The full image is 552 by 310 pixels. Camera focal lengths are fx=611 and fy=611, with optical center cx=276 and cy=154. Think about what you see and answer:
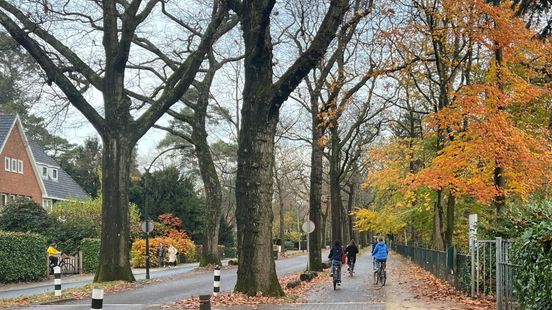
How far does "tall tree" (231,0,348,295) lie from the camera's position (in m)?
15.2

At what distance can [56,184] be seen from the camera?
5438 cm

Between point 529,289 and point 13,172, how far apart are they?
143ft

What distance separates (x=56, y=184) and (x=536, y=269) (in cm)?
5194

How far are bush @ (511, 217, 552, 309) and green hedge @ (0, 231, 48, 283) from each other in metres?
23.8

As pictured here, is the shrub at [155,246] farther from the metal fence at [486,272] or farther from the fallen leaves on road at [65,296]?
the metal fence at [486,272]

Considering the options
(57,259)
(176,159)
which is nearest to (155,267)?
(57,259)

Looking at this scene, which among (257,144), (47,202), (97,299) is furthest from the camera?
(47,202)

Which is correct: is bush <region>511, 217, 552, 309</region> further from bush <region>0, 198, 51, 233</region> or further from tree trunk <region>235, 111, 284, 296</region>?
bush <region>0, 198, 51, 233</region>

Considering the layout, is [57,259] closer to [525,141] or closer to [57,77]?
[57,77]

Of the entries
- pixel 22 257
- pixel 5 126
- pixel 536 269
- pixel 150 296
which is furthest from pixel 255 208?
pixel 5 126

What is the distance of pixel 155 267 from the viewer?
42469 millimetres

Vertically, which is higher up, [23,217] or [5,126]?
[5,126]

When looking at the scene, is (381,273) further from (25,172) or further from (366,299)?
(25,172)

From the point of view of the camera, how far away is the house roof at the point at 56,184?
51787 millimetres
